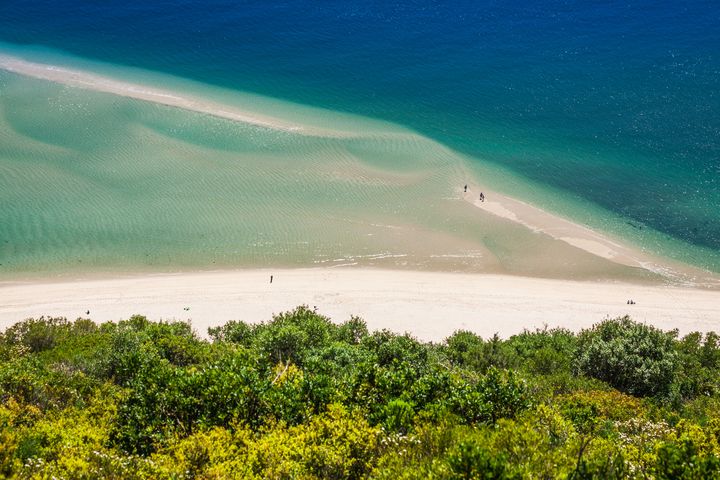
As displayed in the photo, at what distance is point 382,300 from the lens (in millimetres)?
34625

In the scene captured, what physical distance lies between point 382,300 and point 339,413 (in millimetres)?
19242

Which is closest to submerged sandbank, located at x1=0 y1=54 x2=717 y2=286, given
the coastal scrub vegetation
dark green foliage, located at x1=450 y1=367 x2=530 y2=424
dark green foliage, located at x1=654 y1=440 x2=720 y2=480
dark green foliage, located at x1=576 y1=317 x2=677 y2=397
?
dark green foliage, located at x1=576 y1=317 x2=677 y2=397

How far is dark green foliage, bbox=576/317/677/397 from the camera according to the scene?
23547 millimetres

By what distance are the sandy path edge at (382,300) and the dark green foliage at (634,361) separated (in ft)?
23.1

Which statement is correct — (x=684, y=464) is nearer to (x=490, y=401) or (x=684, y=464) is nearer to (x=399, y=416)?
(x=490, y=401)

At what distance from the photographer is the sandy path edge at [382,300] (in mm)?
32438

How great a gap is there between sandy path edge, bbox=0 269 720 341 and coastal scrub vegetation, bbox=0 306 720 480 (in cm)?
725

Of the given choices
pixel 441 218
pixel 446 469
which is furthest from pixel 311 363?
pixel 441 218

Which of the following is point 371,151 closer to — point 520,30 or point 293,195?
point 293,195

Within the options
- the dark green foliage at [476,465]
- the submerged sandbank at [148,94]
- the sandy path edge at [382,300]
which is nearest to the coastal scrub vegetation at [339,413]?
the dark green foliage at [476,465]

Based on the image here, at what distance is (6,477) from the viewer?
38.6 feet

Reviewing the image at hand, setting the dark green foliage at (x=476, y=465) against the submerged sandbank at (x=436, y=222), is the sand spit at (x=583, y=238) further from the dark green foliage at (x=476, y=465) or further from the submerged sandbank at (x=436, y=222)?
the dark green foliage at (x=476, y=465)

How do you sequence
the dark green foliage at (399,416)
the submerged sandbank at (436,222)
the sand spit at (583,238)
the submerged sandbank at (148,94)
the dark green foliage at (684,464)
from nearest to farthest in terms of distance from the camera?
the dark green foliage at (684,464)
the dark green foliage at (399,416)
the sand spit at (583,238)
the submerged sandbank at (436,222)
the submerged sandbank at (148,94)

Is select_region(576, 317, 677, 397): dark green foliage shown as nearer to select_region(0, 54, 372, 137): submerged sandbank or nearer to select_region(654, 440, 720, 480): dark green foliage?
select_region(654, 440, 720, 480): dark green foliage
